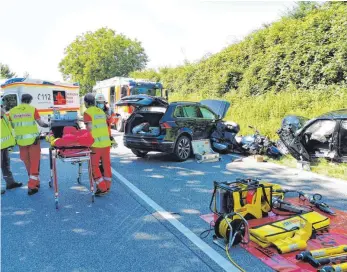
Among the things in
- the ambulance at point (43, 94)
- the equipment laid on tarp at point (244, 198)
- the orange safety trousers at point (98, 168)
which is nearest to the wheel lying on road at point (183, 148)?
the orange safety trousers at point (98, 168)

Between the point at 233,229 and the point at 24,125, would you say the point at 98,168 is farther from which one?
the point at 233,229

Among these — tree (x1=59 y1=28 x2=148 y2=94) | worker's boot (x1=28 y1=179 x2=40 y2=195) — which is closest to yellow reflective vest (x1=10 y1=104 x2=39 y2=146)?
worker's boot (x1=28 y1=179 x2=40 y2=195)

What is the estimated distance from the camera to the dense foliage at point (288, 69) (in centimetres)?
1127

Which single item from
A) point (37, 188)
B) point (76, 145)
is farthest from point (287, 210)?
point (37, 188)

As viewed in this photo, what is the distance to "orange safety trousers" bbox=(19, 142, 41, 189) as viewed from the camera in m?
6.13

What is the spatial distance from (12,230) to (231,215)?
2975 millimetres

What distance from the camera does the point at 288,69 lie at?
43.6 feet

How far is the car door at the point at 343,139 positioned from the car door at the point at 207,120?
3.96 metres

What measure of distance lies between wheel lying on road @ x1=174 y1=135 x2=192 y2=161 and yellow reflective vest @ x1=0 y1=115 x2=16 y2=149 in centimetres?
414

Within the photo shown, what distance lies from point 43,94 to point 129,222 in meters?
12.2

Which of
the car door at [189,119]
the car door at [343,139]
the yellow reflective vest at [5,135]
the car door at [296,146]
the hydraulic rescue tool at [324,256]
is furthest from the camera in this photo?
the car door at [189,119]

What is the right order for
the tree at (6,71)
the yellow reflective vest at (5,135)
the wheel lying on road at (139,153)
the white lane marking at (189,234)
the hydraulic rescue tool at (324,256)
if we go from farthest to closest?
1. the tree at (6,71)
2. the wheel lying on road at (139,153)
3. the yellow reflective vest at (5,135)
4. the white lane marking at (189,234)
5. the hydraulic rescue tool at (324,256)

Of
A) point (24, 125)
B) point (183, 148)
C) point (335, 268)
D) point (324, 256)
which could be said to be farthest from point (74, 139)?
point (183, 148)

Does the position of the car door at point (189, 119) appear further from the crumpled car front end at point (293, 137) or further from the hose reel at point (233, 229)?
the hose reel at point (233, 229)
